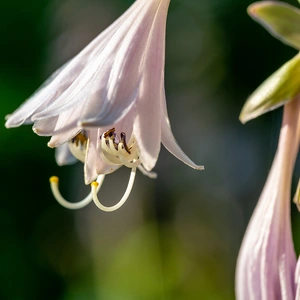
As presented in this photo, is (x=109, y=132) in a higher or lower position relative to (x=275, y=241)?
higher

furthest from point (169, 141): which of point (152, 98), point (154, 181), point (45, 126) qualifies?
point (154, 181)

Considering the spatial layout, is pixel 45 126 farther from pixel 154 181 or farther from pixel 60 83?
pixel 154 181

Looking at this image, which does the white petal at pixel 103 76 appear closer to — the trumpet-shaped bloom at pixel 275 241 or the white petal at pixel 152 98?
the white petal at pixel 152 98

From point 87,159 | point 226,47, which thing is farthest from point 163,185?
point 87,159

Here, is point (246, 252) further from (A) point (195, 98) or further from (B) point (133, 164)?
(A) point (195, 98)

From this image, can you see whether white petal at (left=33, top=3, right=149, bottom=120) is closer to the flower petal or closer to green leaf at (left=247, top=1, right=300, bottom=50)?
the flower petal

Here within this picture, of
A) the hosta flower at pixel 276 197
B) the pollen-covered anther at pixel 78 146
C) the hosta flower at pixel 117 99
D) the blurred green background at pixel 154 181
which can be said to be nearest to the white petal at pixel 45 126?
the hosta flower at pixel 117 99
